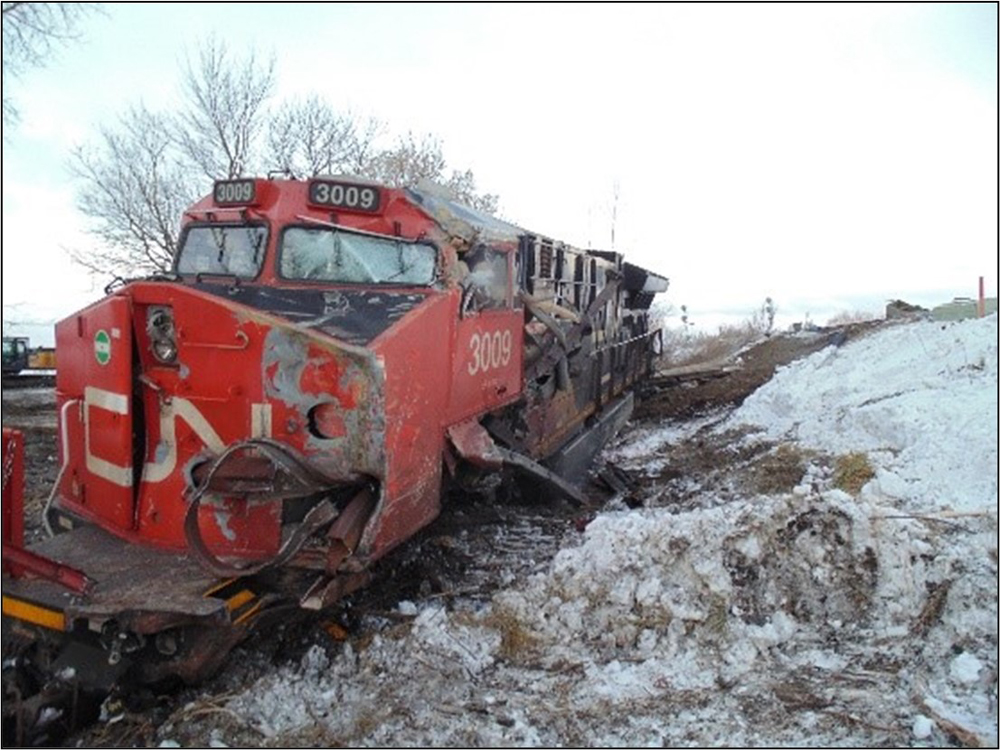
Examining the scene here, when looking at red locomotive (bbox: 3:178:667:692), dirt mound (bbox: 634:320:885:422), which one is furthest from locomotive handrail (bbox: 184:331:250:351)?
dirt mound (bbox: 634:320:885:422)

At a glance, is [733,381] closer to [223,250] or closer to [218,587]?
[223,250]

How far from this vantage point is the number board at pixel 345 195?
5.60m

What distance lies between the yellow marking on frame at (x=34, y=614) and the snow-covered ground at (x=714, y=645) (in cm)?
76

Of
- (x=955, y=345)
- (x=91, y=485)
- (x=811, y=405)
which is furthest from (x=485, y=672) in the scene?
(x=955, y=345)

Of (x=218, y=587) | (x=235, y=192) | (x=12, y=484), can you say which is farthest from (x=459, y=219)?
(x=12, y=484)

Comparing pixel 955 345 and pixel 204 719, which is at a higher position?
pixel 955 345

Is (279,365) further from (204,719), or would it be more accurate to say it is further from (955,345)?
(955,345)

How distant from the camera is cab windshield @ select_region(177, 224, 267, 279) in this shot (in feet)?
18.4

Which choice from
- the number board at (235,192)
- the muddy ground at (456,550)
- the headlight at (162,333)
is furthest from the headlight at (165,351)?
the muddy ground at (456,550)

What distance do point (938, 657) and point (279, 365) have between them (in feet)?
12.8

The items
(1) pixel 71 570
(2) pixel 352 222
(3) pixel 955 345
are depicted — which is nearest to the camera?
(1) pixel 71 570

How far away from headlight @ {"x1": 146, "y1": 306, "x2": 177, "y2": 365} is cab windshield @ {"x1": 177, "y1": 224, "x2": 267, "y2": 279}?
3.67ft

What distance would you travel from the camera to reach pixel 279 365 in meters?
4.18

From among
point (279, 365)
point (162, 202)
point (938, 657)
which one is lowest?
point (938, 657)
